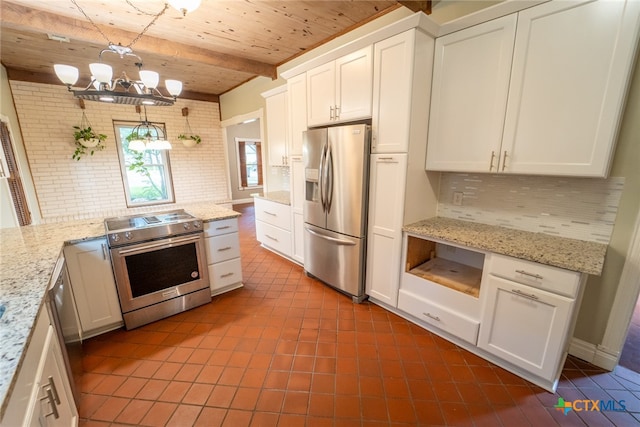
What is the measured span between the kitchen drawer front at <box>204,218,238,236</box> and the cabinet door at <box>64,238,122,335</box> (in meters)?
0.75

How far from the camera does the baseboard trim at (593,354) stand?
5.67ft

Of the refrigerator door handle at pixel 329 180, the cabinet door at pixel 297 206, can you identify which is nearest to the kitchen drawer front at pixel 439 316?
the refrigerator door handle at pixel 329 180

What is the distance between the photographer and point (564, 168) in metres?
1.56

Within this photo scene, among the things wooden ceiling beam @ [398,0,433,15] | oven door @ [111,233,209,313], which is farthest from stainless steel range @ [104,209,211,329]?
wooden ceiling beam @ [398,0,433,15]

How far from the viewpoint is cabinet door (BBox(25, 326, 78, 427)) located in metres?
Answer: 0.86

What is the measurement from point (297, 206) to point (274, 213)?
23.8 inches

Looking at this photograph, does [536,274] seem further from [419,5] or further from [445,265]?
[419,5]

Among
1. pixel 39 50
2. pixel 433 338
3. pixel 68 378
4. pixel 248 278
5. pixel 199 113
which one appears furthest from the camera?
pixel 199 113

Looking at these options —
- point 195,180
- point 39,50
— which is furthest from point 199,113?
point 39,50

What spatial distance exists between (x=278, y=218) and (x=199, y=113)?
3.69 metres

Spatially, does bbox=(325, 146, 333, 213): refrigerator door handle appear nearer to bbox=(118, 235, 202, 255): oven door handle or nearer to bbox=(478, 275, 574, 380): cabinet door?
bbox=(118, 235, 202, 255): oven door handle

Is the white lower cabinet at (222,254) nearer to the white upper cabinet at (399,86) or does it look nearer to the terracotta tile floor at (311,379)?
the terracotta tile floor at (311,379)

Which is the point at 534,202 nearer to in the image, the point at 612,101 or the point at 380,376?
the point at 612,101

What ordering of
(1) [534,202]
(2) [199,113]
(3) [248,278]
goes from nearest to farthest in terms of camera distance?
(1) [534,202], (3) [248,278], (2) [199,113]
